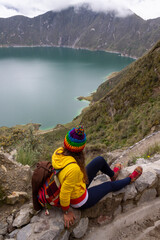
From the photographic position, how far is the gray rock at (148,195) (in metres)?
3.56

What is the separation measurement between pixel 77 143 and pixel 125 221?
206 cm

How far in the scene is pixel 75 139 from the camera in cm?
252

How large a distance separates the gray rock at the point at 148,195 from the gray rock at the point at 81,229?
50.0 inches

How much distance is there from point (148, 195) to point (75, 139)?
2.30 m

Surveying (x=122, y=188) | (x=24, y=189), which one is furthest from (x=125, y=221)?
(x=24, y=189)

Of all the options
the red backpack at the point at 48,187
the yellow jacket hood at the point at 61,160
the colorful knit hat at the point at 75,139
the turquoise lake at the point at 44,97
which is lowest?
the turquoise lake at the point at 44,97

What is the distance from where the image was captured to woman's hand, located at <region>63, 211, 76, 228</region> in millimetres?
2775

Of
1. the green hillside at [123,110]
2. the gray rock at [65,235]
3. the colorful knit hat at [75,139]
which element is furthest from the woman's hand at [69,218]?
the green hillside at [123,110]

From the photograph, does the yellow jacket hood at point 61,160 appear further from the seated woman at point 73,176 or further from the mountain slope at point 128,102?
the mountain slope at point 128,102

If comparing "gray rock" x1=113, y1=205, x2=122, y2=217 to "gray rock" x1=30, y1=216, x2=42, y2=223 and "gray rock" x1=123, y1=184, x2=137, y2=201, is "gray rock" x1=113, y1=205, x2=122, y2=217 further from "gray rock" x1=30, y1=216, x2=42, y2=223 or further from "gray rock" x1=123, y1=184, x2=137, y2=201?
"gray rock" x1=30, y1=216, x2=42, y2=223

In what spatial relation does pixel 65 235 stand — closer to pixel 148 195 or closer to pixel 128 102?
pixel 148 195

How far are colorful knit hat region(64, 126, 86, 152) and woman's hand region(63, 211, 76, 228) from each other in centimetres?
115

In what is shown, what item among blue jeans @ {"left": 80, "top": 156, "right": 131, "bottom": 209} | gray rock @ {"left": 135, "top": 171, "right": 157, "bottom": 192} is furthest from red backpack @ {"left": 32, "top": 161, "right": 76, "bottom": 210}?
gray rock @ {"left": 135, "top": 171, "right": 157, "bottom": 192}

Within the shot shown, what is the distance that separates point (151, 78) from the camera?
1973 cm
